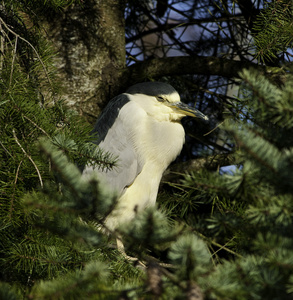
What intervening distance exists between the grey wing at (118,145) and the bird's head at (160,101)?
170 millimetres

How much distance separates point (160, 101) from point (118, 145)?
17.4 inches

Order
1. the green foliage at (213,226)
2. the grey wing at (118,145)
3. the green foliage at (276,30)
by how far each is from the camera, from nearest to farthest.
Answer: the green foliage at (213,226) → the green foliage at (276,30) → the grey wing at (118,145)

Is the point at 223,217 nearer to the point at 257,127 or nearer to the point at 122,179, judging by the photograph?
the point at 257,127

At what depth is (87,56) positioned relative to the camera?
256 cm

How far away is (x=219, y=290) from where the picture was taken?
2.65 ft

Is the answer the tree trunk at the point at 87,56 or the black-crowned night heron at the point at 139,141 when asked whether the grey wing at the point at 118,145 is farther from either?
the tree trunk at the point at 87,56

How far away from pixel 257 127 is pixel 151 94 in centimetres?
178

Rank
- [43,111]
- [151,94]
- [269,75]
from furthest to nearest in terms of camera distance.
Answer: [151,94]
[269,75]
[43,111]

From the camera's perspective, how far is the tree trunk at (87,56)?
2529 millimetres

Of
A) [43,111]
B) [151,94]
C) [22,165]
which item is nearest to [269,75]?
[151,94]

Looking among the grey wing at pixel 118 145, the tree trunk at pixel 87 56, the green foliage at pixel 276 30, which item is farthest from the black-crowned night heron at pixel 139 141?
the green foliage at pixel 276 30

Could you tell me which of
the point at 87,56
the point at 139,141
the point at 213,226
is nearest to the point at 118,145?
the point at 139,141

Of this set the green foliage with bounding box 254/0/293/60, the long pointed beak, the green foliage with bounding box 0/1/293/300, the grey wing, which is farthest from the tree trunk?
the green foliage with bounding box 0/1/293/300

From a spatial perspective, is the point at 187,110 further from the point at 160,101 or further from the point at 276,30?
the point at 276,30
